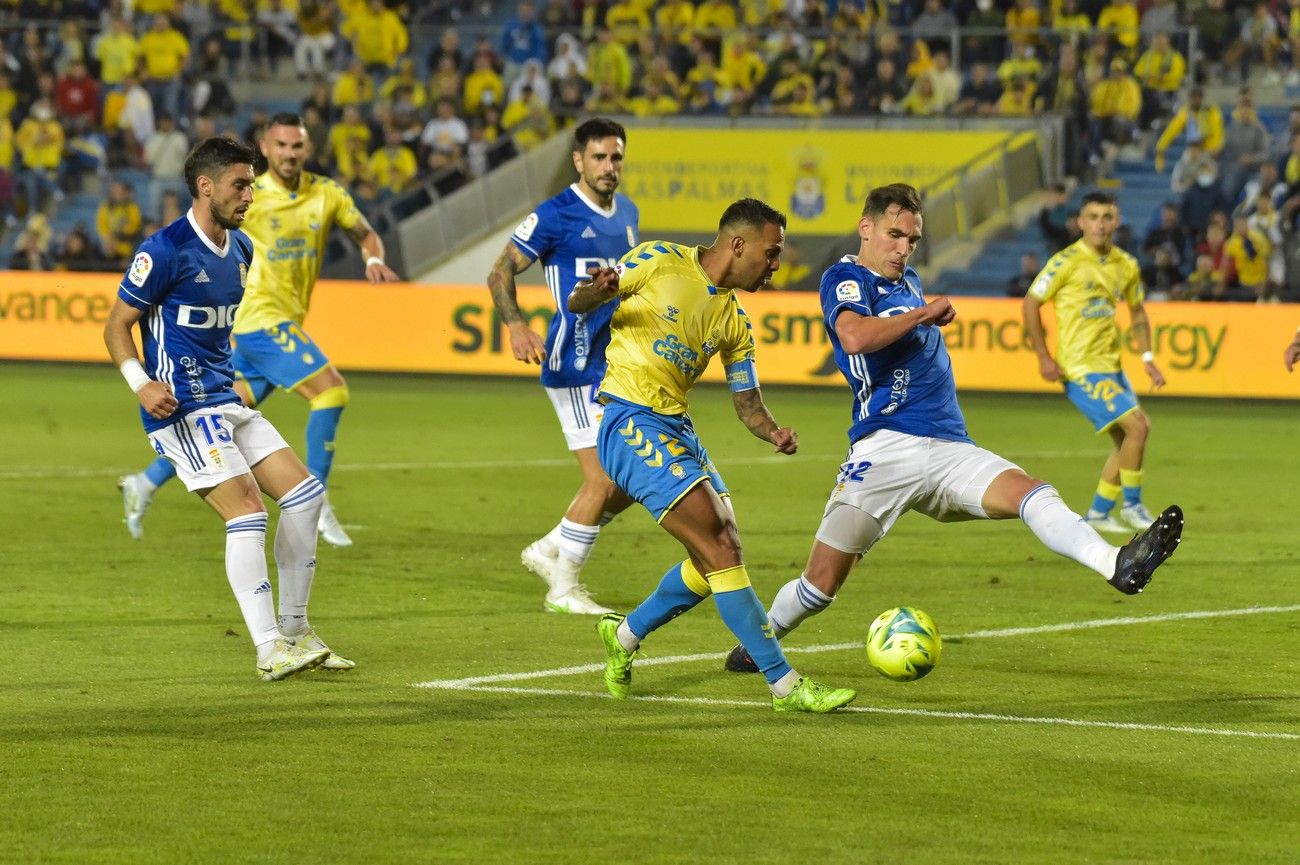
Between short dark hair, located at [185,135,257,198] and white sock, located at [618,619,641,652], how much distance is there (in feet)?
7.86

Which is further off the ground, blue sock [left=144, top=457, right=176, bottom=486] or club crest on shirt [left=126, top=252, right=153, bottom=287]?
club crest on shirt [left=126, top=252, right=153, bottom=287]

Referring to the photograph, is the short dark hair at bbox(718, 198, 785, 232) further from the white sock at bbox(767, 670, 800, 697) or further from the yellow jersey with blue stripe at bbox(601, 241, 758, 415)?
the white sock at bbox(767, 670, 800, 697)

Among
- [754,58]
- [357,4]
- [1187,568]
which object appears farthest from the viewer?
[357,4]

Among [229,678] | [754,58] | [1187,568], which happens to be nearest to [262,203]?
[229,678]

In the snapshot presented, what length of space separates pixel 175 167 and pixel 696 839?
1067 inches

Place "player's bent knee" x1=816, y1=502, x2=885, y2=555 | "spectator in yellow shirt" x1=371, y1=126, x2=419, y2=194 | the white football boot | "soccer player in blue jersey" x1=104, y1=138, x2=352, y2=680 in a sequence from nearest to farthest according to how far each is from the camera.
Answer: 1. "player's bent knee" x1=816, y1=502, x2=885, y2=555
2. "soccer player in blue jersey" x1=104, y1=138, x2=352, y2=680
3. the white football boot
4. "spectator in yellow shirt" x1=371, y1=126, x2=419, y2=194

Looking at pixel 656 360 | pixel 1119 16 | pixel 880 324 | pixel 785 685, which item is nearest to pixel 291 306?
pixel 656 360

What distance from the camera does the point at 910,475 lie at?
8.18m

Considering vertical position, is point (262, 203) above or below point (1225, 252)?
above

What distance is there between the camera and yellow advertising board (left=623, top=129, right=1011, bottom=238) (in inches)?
1153

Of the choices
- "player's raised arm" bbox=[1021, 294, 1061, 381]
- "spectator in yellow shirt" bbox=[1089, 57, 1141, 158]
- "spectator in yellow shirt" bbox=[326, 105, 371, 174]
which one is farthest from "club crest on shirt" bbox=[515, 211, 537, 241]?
"spectator in yellow shirt" bbox=[326, 105, 371, 174]

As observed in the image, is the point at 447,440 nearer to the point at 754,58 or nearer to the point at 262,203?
the point at 262,203

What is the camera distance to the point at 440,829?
5.93 meters

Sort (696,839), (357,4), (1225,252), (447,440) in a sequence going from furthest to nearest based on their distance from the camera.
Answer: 1. (357,4)
2. (1225,252)
3. (447,440)
4. (696,839)
